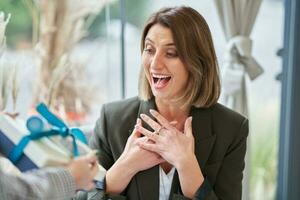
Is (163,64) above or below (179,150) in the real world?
above

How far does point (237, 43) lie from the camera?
2441 millimetres

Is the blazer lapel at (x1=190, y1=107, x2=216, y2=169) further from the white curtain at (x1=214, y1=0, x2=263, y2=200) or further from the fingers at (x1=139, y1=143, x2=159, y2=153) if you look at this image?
the white curtain at (x1=214, y1=0, x2=263, y2=200)

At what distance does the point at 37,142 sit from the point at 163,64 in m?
0.63

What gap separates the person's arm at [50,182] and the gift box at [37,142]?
3 centimetres

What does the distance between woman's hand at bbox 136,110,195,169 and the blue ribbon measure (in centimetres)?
35

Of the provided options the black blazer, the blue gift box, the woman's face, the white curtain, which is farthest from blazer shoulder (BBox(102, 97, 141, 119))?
the white curtain

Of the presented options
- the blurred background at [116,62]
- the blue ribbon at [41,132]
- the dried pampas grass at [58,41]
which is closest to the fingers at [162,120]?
the blue ribbon at [41,132]

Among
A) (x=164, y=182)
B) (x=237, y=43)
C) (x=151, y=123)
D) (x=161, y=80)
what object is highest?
(x=237, y=43)

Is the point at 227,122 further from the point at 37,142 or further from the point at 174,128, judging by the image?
the point at 37,142

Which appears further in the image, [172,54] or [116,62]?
[116,62]

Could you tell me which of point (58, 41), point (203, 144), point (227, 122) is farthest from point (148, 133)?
point (58, 41)

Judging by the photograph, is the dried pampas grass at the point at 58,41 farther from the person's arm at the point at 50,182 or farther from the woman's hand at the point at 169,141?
the person's arm at the point at 50,182

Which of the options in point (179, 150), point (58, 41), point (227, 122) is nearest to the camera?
point (179, 150)

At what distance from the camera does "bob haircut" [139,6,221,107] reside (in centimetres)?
158
